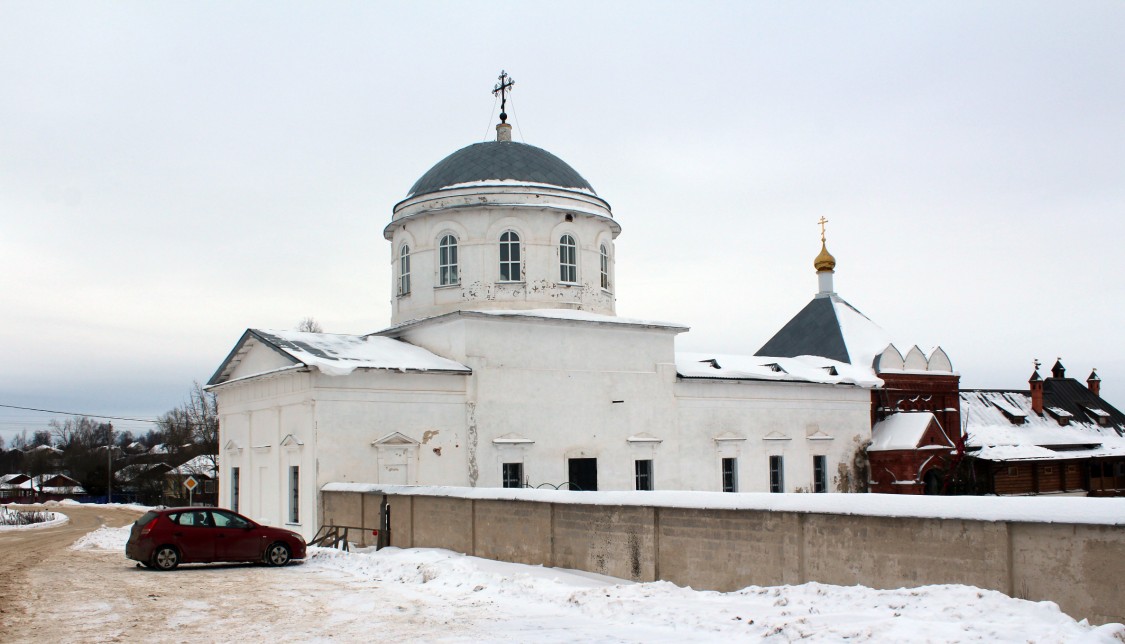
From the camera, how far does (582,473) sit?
28719 millimetres

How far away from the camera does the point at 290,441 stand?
25297 mm

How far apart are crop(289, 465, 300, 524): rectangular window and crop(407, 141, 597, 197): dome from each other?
9700mm

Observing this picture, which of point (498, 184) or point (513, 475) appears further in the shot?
point (498, 184)

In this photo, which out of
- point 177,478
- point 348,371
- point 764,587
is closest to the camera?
point 764,587

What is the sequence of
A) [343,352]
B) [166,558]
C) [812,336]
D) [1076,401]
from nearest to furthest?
1. [166,558]
2. [343,352]
3. [812,336]
4. [1076,401]

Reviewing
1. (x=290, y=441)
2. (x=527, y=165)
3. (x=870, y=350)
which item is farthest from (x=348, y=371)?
(x=870, y=350)

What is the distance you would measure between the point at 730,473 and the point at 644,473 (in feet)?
12.7

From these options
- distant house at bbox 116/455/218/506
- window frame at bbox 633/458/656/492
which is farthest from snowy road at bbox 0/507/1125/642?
distant house at bbox 116/455/218/506

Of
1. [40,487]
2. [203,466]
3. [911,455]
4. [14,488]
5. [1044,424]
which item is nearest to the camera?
[911,455]

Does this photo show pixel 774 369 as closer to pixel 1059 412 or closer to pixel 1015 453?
pixel 1015 453

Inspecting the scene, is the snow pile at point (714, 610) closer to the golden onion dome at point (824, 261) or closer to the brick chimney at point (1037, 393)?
the golden onion dome at point (824, 261)

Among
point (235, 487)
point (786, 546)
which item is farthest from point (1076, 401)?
point (786, 546)

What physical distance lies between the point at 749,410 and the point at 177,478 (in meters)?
44.1

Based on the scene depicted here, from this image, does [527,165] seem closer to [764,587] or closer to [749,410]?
[749,410]
